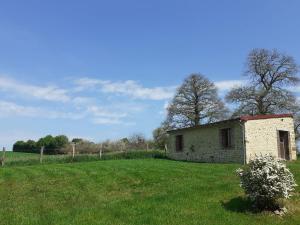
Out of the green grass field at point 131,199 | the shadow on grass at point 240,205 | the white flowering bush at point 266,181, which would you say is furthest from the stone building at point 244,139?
the white flowering bush at point 266,181

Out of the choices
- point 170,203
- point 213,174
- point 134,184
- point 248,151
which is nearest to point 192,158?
point 248,151

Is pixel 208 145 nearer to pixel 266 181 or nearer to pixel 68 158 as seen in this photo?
pixel 68 158

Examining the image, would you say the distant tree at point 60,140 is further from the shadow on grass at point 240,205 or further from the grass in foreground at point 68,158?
the shadow on grass at point 240,205

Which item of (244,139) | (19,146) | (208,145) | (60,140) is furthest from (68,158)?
(19,146)

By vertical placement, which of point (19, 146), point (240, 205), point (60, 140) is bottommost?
point (240, 205)

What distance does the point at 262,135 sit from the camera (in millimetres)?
26453

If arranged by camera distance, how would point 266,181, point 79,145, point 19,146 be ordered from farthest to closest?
point 19,146 → point 79,145 → point 266,181

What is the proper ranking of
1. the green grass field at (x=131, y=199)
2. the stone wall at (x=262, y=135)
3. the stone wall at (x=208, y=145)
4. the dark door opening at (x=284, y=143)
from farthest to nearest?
the dark door opening at (x=284, y=143), the stone wall at (x=208, y=145), the stone wall at (x=262, y=135), the green grass field at (x=131, y=199)

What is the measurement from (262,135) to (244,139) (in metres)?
1.57

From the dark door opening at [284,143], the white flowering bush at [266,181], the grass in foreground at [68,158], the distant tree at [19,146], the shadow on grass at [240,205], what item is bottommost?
the shadow on grass at [240,205]

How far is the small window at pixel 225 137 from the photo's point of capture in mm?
27703

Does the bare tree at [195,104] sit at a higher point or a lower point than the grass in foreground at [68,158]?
higher

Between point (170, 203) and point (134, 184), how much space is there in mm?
5020

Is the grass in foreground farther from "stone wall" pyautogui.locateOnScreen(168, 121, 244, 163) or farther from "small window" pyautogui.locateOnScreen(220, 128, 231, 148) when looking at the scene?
"small window" pyautogui.locateOnScreen(220, 128, 231, 148)
